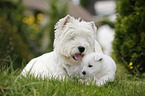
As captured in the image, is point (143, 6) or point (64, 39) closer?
point (64, 39)

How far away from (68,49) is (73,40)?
208 millimetres

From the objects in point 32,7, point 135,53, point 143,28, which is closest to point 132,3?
point 143,28

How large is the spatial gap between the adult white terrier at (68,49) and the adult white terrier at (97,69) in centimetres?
17

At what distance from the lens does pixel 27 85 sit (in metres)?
2.90

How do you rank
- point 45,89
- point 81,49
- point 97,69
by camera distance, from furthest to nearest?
point 97,69 < point 81,49 < point 45,89

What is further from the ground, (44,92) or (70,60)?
(70,60)

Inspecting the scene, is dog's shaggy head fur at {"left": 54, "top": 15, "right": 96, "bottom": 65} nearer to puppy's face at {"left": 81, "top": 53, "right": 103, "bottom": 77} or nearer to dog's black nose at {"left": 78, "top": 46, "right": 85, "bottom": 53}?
dog's black nose at {"left": 78, "top": 46, "right": 85, "bottom": 53}

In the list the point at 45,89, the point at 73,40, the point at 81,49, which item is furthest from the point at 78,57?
the point at 45,89

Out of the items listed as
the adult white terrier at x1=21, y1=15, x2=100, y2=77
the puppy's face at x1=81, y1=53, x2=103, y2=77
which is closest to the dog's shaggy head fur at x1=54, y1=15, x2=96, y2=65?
the adult white terrier at x1=21, y1=15, x2=100, y2=77

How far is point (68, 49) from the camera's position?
3672mm

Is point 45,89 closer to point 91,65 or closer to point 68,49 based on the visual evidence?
point 68,49

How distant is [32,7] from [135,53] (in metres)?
12.8

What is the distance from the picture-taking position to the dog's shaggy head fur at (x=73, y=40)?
366 centimetres

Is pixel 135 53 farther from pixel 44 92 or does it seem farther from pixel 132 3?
pixel 44 92
